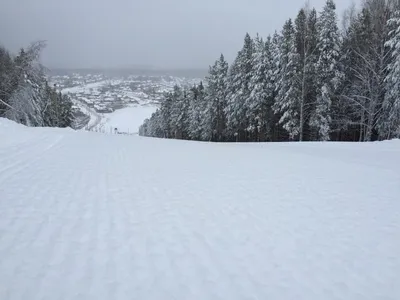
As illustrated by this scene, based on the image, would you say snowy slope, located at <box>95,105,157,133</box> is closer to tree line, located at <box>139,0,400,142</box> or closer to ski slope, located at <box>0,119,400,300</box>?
tree line, located at <box>139,0,400,142</box>

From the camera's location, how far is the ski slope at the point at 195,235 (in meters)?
3.45

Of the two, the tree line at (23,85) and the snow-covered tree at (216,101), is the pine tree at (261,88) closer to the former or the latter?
the snow-covered tree at (216,101)

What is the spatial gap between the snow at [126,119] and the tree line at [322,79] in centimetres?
10699

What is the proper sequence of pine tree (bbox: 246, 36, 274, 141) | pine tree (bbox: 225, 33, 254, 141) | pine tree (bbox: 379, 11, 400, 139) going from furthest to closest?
1. pine tree (bbox: 225, 33, 254, 141)
2. pine tree (bbox: 246, 36, 274, 141)
3. pine tree (bbox: 379, 11, 400, 139)

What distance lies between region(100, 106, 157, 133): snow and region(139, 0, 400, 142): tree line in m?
107

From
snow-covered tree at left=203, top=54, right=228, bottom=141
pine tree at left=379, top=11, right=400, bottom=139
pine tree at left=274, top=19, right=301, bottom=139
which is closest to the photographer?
pine tree at left=379, top=11, right=400, bottom=139

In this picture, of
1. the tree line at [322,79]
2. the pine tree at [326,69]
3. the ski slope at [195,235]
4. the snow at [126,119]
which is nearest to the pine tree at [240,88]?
the tree line at [322,79]

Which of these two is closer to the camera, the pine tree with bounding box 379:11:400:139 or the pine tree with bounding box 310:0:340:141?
the pine tree with bounding box 379:11:400:139

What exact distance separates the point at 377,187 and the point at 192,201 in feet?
17.2

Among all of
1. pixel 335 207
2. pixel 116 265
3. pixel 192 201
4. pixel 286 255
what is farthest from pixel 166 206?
pixel 335 207

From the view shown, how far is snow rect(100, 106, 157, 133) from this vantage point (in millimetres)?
139212

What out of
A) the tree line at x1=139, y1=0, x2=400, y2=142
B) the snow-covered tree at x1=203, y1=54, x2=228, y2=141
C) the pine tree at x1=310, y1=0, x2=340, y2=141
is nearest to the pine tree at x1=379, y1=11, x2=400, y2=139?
the tree line at x1=139, y1=0, x2=400, y2=142

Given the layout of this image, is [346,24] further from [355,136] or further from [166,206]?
[166,206]

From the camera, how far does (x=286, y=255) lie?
4.22 metres
